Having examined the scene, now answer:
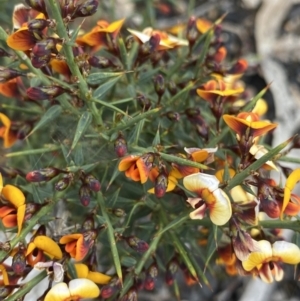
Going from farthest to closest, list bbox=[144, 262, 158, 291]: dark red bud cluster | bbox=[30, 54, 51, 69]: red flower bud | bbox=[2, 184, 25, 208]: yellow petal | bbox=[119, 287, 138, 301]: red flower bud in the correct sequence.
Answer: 1. bbox=[144, 262, 158, 291]: dark red bud cluster
2. bbox=[119, 287, 138, 301]: red flower bud
3. bbox=[2, 184, 25, 208]: yellow petal
4. bbox=[30, 54, 51, 69]: red flower bud

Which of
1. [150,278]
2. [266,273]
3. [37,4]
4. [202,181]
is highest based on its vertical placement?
[37,4]

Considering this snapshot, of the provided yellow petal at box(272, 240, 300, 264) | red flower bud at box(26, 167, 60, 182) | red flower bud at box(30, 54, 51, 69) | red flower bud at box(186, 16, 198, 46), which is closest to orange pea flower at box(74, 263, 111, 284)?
red flower bud at box(26, 167, 60, 182)

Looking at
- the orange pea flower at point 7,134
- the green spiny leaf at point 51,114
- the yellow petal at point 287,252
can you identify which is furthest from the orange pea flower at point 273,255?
the orange pea flower at point 7,134

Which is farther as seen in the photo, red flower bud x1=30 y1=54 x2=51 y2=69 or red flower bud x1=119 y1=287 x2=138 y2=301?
red flower bud x1=119 y1=287 x2=138 y2=301

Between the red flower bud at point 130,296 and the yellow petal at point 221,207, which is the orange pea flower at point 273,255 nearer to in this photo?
the yellow petal at point 221,207

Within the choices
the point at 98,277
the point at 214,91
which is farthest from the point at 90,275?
the point at 214,91

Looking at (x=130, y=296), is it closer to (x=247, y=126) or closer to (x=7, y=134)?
(x=247, y=126)

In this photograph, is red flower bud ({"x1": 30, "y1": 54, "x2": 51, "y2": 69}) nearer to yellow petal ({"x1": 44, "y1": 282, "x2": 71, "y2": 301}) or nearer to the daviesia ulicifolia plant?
the daviesia ulicifolia plant
